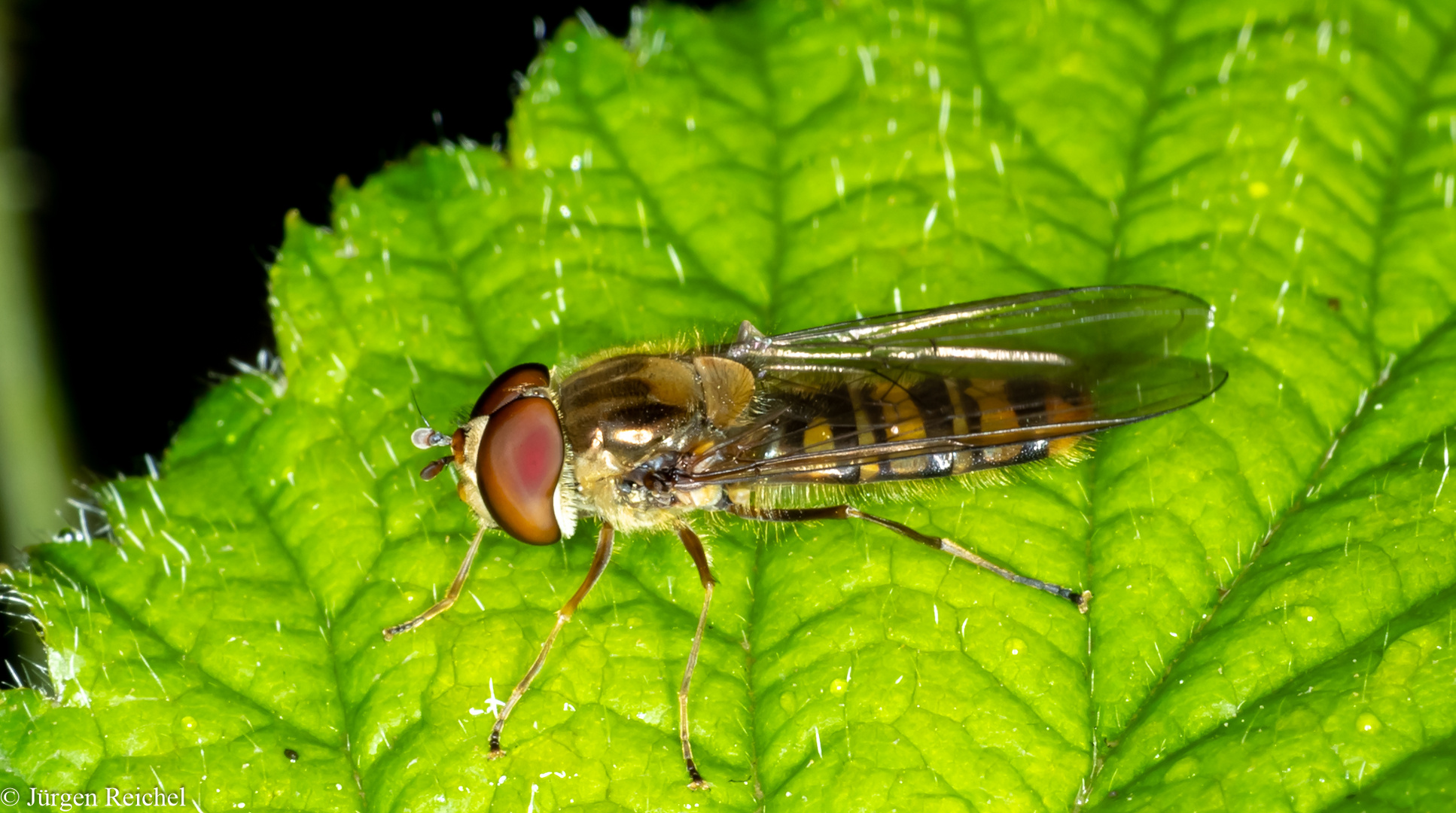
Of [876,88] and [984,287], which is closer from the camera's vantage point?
[984,287]

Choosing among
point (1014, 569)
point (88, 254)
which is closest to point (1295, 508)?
point (1014, 569)

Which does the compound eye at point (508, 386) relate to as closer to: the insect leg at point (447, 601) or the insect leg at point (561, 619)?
the insect leg at point (447, 601)

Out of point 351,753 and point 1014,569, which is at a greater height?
point 1014,569

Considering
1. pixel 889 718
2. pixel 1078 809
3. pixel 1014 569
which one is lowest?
pixel 1078 809

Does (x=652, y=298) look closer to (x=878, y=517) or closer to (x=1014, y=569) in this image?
(x=878, y=517)

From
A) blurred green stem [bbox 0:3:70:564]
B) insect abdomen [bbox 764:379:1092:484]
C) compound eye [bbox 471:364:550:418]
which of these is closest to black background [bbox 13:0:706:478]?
blurred green stem [bbox 0:3:70:564]

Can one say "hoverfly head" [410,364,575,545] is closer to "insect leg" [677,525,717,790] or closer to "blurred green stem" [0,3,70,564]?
"insect leg" [677,525,717,790]

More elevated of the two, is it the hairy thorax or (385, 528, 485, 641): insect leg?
the hairy thorax
